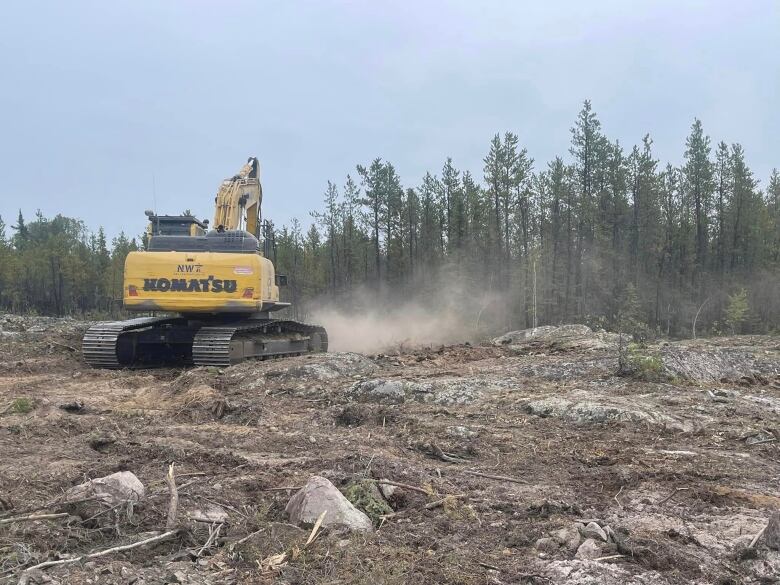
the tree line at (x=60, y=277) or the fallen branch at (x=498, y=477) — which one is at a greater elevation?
the tree line at (x=60, y=277)

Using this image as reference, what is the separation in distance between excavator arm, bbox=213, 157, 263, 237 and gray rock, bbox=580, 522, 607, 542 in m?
11.8

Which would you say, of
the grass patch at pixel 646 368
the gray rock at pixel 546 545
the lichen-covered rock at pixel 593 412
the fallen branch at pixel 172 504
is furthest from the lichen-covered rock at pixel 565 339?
the fallen branch at pixel 172 504

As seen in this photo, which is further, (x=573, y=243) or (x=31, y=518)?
(x=573, y=243)

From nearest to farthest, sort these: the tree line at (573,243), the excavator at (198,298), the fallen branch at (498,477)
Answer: the fallen branch at (498,477), the excavator at (198,298), the tree line at (573,243)

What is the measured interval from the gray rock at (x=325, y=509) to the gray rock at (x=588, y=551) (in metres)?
1.24

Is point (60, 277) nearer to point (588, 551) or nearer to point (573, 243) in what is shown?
point (573, 243)

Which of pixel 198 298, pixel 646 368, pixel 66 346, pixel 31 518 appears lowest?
pixel 31 518

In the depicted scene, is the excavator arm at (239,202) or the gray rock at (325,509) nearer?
→ the gray rock at (325,509)

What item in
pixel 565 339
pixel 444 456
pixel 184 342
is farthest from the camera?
pixel 565 339

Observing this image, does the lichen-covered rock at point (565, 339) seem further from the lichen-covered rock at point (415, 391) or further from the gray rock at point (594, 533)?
the gray rock at point (594, 533)

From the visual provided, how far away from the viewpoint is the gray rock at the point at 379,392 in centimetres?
885

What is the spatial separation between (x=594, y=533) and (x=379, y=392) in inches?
217

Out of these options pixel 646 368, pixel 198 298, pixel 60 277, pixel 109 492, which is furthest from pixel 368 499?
pixel 60 277

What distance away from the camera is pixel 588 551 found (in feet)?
11.4
